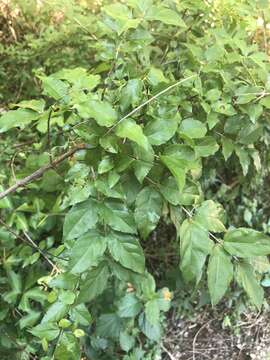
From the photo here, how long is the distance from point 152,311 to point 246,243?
95 centimetres

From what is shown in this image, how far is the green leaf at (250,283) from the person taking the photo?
1.05 metres

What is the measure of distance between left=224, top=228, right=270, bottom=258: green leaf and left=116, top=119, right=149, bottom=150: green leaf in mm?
300

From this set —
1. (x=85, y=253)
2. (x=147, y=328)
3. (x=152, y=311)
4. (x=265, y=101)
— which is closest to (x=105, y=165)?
(x=85, y=253)

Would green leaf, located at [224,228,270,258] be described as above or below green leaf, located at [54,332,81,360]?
above

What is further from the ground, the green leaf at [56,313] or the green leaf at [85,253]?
the green leaf at [85,253]

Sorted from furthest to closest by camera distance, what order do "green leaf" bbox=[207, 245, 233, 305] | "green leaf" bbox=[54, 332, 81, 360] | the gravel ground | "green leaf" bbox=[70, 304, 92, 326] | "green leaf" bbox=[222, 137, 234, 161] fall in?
1. the gravel ground
2. "green leaf" bbox=[222, 137, 234, 161]
3. "green leaf" bbox=[70, 304, 92, 326]
4. "green leaf" bbox=[54, 332, 81, 360]
5. "green leaf" bbox=[207, 245, 233, 305]

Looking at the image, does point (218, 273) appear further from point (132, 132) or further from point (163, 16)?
point (163, 16)

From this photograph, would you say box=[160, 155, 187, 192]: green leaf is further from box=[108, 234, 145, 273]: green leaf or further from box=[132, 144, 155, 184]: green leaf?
box=[108, 234, 145, 273]: green leaf

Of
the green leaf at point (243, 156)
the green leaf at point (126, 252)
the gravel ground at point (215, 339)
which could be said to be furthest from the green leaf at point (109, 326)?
the green leaf at point (126, 252)

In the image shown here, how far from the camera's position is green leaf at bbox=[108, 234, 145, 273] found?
103 cm

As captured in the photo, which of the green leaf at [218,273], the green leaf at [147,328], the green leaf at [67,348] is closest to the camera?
the green leaf at [218,273]

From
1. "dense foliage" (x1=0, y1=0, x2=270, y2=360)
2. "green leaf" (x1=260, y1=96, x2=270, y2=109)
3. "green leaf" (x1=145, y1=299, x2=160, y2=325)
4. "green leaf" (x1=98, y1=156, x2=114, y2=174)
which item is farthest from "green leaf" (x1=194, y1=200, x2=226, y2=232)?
"green leaf" (x1=145, y1=299, x2=160, y2=325)

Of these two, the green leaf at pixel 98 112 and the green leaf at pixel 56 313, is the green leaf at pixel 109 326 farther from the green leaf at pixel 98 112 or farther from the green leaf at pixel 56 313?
the green leaf at pixel 98 112

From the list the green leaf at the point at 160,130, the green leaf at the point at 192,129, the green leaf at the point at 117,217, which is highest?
the green leaf at the point at 160,130
